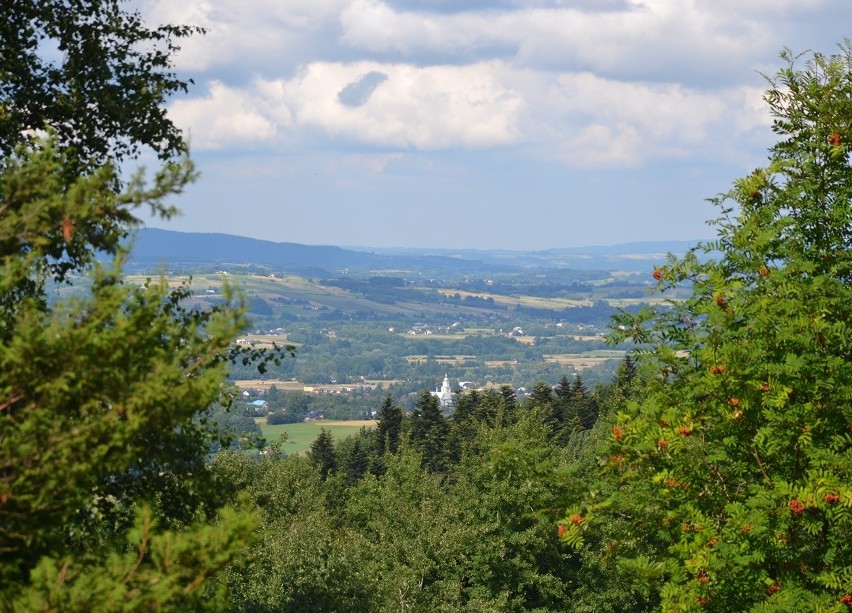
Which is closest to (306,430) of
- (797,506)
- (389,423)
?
(389,423)

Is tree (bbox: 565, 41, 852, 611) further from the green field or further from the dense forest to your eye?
the green field

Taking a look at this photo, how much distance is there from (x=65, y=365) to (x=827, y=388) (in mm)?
6993

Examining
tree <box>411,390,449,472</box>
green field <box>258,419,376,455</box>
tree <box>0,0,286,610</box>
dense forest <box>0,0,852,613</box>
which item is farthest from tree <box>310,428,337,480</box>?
tree <box>0,0,286,610</box>

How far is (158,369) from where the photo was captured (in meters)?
7.29

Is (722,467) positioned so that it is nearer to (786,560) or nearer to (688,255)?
(786,560)

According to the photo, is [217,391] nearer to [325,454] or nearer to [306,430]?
[325,454]

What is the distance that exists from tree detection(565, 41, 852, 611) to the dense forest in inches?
1.1

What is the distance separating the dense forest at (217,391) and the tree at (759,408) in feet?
0.09

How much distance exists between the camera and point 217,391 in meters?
7.56

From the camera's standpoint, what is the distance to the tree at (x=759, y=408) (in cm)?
979

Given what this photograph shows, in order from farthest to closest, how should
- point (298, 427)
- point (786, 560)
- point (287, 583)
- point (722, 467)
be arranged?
point (298, 427)
point (287, 583)
point (722, 467)
point (786, 560)

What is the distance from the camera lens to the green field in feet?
457

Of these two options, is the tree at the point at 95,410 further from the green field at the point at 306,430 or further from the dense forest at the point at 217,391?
the green field at the point at 306,430

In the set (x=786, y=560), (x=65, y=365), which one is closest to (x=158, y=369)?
(x=65, y=365)
